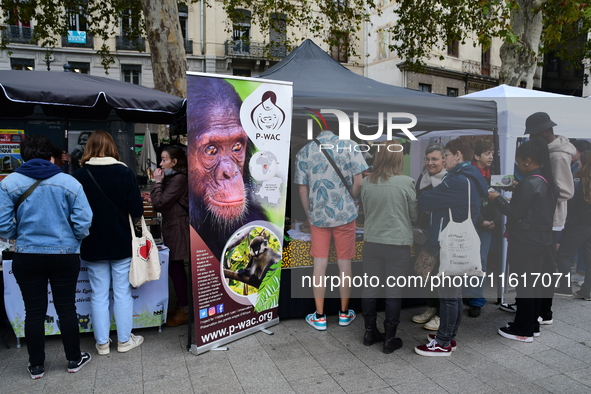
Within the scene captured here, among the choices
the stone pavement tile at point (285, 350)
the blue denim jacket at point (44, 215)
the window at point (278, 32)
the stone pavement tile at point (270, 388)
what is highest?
the window at point (278, 32)

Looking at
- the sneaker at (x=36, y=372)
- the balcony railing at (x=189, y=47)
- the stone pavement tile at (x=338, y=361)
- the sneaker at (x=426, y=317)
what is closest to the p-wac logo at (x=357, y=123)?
the sneaker at (x=426, y=317)

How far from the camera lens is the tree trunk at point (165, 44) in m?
7.24

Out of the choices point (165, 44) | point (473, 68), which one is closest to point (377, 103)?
point (165, 44)

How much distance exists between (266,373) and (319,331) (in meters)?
0.92

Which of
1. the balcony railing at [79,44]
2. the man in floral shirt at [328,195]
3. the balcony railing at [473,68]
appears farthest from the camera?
the balcony railing at [473,68]

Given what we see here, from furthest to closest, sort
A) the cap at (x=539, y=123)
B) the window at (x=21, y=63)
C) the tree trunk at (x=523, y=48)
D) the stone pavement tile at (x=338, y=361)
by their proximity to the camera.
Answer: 1. the window at (x=21, y=63)
2. the tree trunk at (x=523, y=48)
3. the cap at (x=539, y=123)
4. the stone pavement tile at (x=338, y=361)

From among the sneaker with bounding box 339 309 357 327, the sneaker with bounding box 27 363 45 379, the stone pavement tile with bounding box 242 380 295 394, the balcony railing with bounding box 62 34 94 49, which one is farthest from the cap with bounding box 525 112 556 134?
the balcony railing with bounding box 62 34 94 49

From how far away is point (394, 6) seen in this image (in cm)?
2666

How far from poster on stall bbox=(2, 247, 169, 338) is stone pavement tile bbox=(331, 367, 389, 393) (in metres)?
1.69

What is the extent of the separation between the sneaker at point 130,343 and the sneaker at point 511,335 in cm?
318

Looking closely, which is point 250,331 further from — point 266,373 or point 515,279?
point 515,279

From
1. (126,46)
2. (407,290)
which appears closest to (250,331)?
(407,290)

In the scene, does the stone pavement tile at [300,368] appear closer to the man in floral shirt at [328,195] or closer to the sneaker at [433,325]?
the man in floral shirt at [328,195]

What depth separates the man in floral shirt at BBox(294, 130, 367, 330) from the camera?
388 cm
